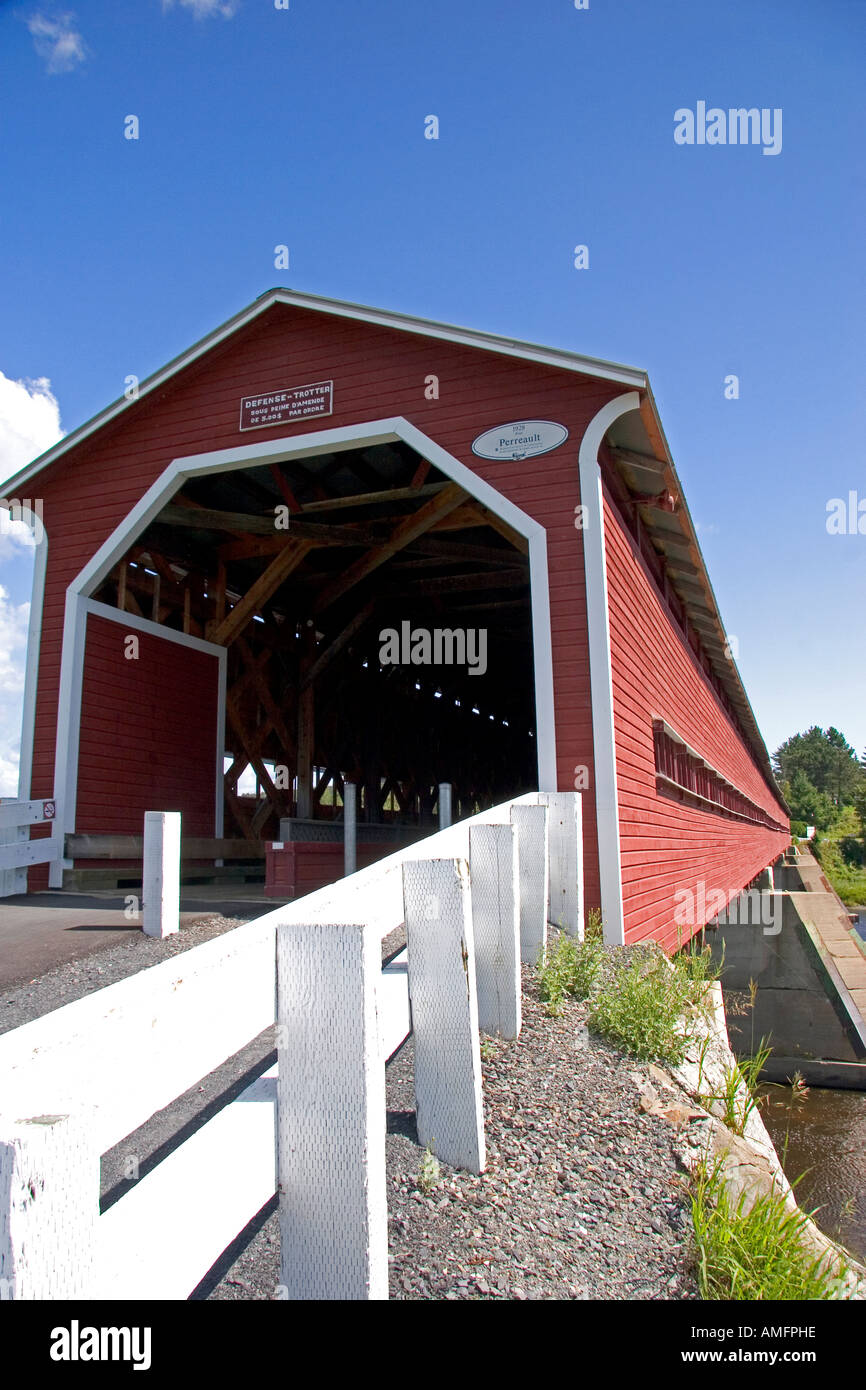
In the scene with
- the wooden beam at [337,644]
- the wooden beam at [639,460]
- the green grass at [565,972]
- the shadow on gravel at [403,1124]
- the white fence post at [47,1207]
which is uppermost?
the wooden beam at [639,460]

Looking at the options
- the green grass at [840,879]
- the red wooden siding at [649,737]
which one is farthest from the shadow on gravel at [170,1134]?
the green grass at [840,879]

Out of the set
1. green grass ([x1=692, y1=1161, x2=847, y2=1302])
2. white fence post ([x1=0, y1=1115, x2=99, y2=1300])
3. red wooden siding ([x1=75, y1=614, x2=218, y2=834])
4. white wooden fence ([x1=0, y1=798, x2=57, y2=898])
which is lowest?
green grass ([x1=692, y1=1161, x2=847, y2=1302])

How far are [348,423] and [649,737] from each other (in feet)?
12.9

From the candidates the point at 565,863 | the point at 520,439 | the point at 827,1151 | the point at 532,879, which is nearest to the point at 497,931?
the point at 532,879

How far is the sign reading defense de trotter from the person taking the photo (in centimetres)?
810

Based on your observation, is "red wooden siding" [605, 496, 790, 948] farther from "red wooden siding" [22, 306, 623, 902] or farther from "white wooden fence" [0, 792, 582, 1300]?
"white wooden fence" [0, 792, 582, 1300]

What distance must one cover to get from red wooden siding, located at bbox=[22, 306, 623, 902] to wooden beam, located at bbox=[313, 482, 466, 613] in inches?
62.9

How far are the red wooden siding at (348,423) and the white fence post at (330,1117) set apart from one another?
490cm

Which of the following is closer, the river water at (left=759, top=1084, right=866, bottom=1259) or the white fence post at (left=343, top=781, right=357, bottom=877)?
the river water at (left=759, top=1084, right=866, bottom=1259)

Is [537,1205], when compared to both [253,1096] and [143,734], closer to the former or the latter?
[253,1096]

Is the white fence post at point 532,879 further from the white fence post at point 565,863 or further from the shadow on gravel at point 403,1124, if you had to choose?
the shadow on gravel at point 403,1124

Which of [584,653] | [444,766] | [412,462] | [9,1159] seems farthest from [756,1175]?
[444,766]

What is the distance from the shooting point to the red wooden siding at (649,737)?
7082 millimetres

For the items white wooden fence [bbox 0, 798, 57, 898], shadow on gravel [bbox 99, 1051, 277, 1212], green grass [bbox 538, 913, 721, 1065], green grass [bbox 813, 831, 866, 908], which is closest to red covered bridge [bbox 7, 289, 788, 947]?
white wooden fence [bbox 0, 798, 57, 898]
